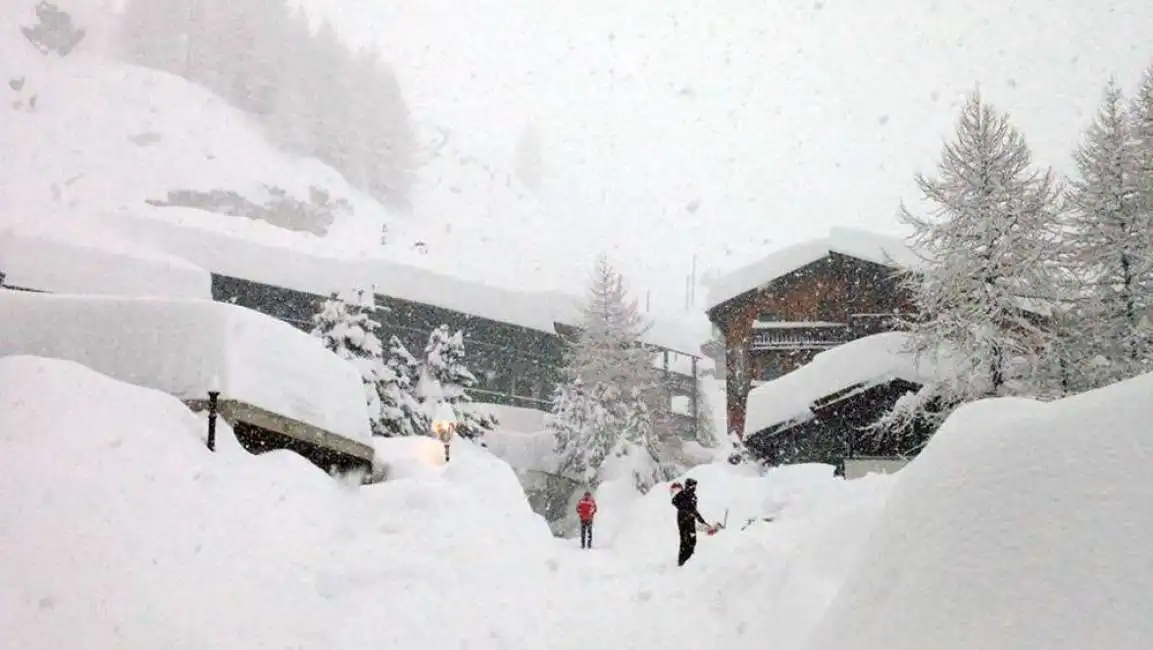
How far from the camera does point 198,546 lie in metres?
5.56

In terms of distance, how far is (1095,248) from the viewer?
59.1 feet

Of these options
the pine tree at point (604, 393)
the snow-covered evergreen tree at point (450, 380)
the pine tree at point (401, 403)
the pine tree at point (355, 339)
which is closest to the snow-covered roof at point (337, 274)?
the pine tree at point (604, 393)

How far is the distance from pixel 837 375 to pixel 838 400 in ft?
2.12

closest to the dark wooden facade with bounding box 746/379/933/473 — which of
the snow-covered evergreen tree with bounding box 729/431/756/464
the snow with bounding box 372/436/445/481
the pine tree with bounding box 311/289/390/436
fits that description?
the snow-covered evergreen tree with bounding box 729/431/756/464

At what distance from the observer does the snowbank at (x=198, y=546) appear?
4.33 metres

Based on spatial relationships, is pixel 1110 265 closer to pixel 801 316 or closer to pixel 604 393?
pixel 801 316

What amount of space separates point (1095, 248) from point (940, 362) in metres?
3.99

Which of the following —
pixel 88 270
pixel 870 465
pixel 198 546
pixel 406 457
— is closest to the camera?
pixel 198 546

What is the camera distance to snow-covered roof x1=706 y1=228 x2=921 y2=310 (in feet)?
88.9

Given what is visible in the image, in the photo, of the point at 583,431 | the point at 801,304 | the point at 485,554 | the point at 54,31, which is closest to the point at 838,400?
the point at 801,304

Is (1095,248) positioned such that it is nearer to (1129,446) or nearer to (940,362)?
(940,362)

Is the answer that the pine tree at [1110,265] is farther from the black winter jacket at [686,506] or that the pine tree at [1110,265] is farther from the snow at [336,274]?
the snow at [336,274]

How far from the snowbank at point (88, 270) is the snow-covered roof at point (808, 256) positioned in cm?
1705

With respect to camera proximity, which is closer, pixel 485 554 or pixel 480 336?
pixel 485 554
